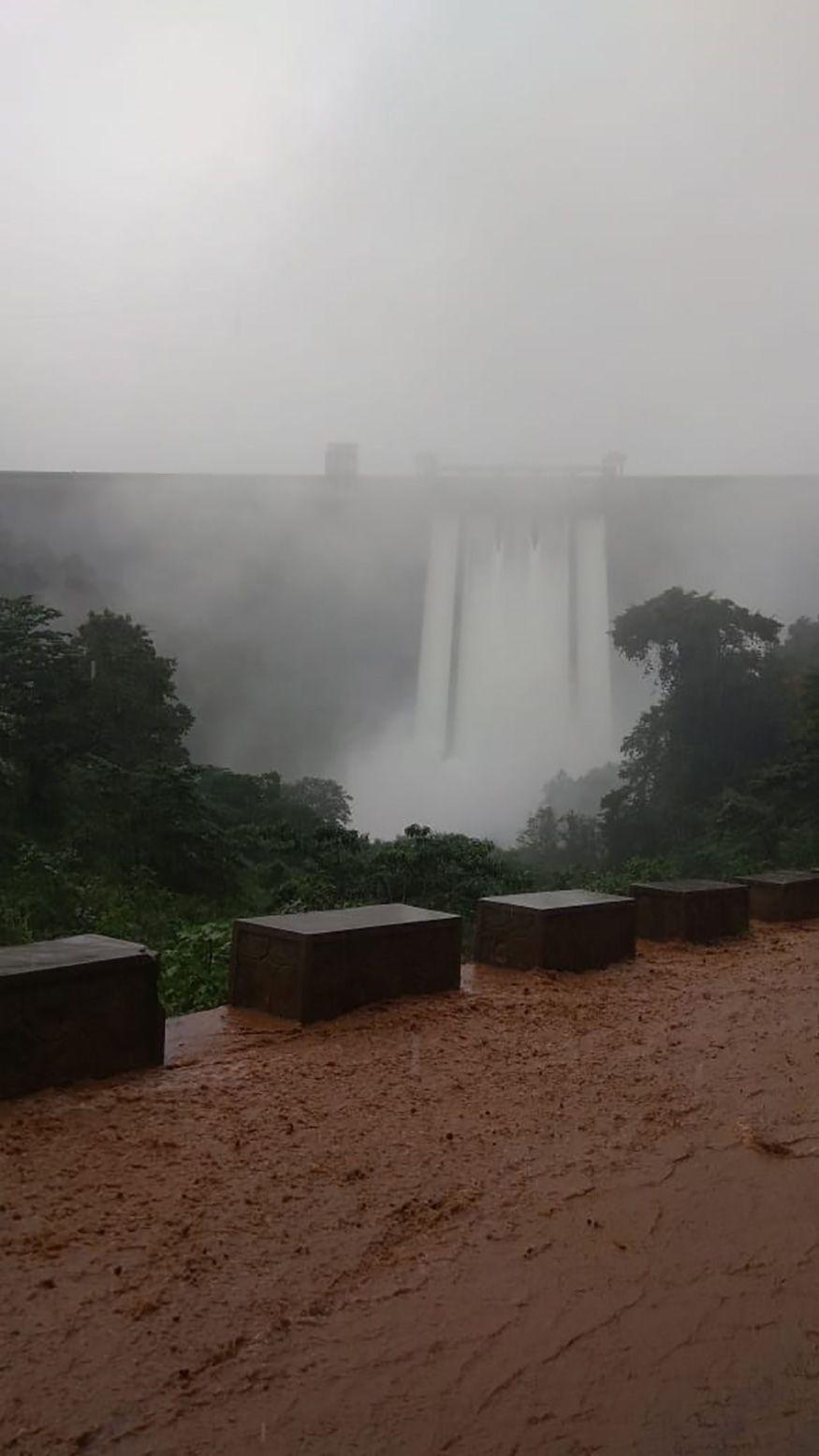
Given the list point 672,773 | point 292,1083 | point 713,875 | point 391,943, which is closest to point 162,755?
point 713,875

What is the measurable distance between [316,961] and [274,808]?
50.7 ft

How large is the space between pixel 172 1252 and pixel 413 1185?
2.57 ft

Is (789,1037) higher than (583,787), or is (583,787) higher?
(583,787)

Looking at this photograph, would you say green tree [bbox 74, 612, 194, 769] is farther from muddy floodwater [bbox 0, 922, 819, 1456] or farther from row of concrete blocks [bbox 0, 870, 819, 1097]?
muddy floodwater [bbox 0, 922, 819, 1456]

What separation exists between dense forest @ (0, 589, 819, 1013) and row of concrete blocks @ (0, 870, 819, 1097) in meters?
1.49

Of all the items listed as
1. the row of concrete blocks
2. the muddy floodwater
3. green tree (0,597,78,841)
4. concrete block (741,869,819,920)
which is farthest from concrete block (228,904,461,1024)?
green tree (0,597,78,841)

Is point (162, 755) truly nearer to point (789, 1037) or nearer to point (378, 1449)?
point (789, 1037)

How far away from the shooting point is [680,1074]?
4.49 meters

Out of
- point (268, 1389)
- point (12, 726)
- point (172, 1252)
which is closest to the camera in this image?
point (268, 1389)

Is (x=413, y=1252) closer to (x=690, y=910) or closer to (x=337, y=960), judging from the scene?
(x=337, y=960)

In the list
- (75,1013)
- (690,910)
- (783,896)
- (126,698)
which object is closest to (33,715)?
(126,698)

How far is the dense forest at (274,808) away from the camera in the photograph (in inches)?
481

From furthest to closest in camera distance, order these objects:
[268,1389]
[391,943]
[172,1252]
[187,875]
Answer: [187,875] → [391,943] → [172,1252] → [268,1389]

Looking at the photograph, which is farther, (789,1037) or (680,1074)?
(789,1037)
